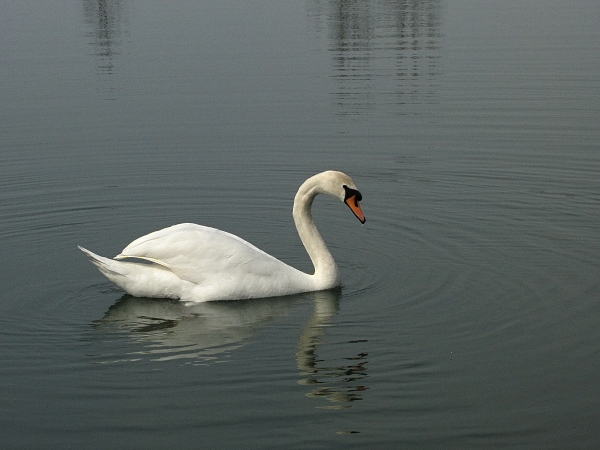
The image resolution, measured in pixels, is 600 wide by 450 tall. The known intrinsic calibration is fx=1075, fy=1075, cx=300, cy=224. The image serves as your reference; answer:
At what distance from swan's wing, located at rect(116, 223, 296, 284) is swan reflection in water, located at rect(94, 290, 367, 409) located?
0.31 metres

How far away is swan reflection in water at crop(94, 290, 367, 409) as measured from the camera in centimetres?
868

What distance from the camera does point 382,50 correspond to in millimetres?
27219

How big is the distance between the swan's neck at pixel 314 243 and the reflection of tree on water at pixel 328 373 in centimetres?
118

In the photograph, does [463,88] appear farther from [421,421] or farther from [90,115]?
[421,421]

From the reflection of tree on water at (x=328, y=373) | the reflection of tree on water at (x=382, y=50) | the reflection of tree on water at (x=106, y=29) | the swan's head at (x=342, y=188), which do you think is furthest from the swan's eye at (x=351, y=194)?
the reflection of tree on water at (x=106, y=29)

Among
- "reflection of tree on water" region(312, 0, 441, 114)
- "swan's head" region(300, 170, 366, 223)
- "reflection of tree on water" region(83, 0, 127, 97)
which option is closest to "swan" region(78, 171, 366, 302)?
"swan's head" region(300, 170, 366, 223)

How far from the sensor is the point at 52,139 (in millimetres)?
18625

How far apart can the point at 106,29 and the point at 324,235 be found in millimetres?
22845

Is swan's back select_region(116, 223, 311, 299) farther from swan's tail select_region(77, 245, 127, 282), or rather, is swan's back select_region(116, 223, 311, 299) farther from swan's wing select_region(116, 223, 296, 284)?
swan's tail select_region(77, 245, 127, 282)

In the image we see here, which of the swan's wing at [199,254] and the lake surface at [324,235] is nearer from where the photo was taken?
the lake surface at [324,235]

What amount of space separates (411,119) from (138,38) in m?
14.1

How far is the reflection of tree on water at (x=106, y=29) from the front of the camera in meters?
27.2

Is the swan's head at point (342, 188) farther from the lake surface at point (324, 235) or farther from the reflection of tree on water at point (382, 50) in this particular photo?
the reflection of tree on water at point (382, 50)

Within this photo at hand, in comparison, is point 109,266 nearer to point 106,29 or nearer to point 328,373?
point 328,373
